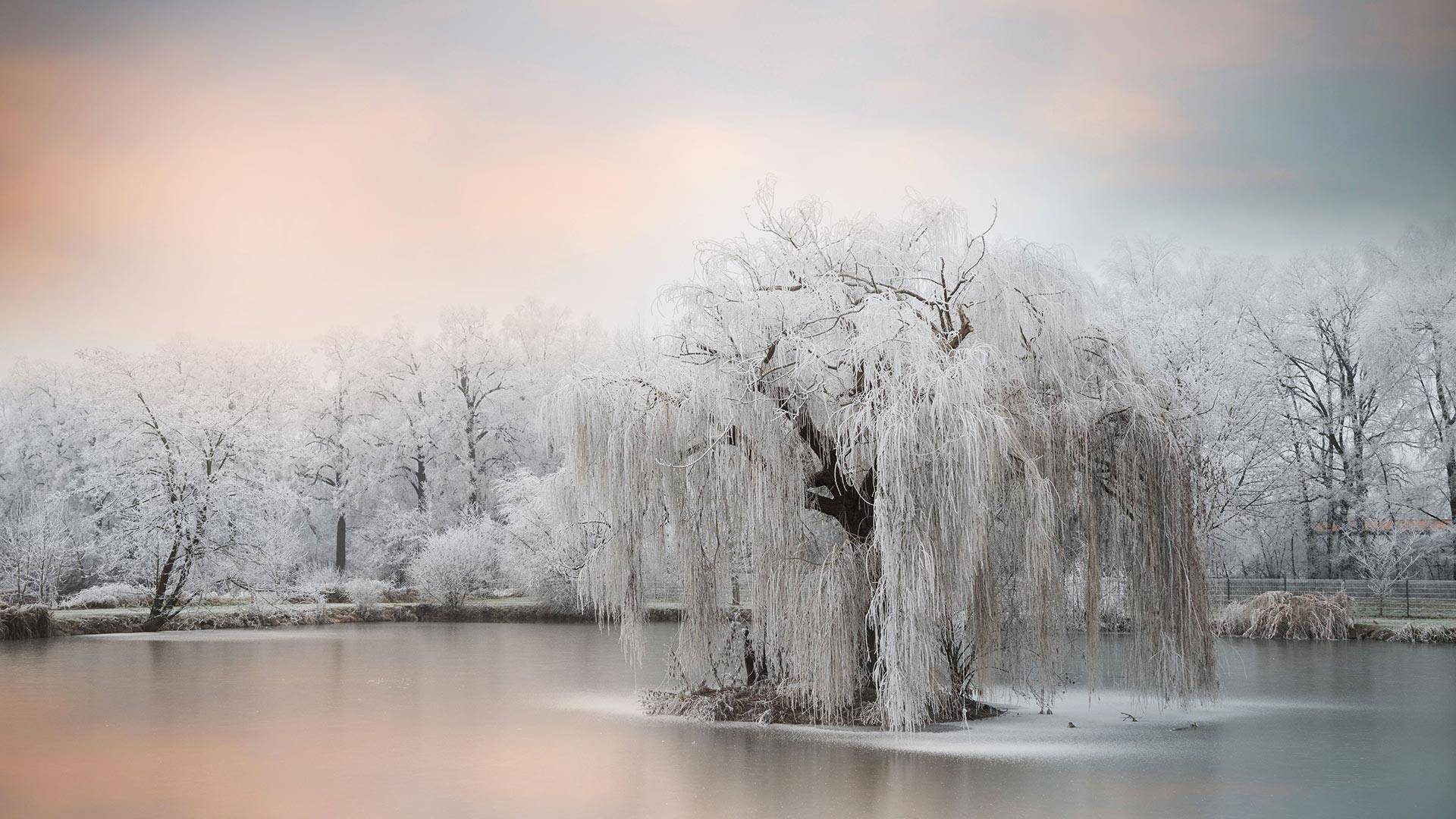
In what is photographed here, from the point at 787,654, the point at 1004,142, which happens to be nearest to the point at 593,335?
the point at 1004,142

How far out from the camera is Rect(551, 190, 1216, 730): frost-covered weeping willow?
35.2 ft

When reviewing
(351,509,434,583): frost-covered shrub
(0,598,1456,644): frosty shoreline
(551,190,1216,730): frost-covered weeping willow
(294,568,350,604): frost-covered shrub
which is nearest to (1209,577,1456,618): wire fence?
(0,598,1456,644): frosty shoreline

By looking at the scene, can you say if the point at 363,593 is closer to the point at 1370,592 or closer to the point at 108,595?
the point at 108,595

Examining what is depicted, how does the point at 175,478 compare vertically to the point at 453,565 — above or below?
above

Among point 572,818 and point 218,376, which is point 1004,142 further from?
point 572,818

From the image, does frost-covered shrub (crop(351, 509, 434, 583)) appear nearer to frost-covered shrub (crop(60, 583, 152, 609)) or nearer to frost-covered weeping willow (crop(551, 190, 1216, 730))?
frost-covered shrub (crop(60, 583, 152, 609))

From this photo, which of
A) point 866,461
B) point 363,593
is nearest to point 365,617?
point 363,593

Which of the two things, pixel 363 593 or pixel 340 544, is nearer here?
pixel 363 593

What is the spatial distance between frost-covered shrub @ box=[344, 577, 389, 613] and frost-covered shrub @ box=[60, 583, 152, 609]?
4691 millimetres

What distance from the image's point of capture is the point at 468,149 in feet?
119

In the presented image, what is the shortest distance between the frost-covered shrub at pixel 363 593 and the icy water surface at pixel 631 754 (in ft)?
43.8

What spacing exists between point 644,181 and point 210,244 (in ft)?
45.5

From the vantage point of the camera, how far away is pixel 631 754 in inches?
397

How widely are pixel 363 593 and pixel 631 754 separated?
72.4 ft
